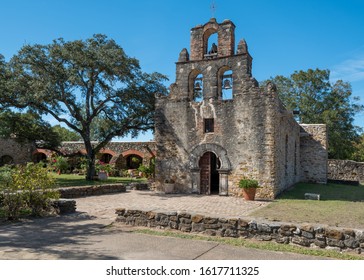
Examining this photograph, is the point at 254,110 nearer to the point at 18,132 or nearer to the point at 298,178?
the point at 298,178

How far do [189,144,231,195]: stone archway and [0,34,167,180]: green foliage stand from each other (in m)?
5.11

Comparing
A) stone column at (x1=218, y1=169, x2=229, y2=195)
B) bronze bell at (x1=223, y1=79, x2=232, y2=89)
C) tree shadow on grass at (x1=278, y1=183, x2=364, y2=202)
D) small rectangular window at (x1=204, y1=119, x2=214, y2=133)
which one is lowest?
tree shadow on grass at (x1=278, y1=183, x2=364, y2=202)

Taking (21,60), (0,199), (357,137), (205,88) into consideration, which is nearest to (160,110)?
(205,88)

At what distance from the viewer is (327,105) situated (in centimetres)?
3228

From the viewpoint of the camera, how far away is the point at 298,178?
71.8ft

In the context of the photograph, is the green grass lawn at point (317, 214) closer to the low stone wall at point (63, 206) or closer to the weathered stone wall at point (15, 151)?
the low stone wall at point (63, 206)

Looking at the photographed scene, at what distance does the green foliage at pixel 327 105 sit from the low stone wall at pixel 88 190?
2269 cm

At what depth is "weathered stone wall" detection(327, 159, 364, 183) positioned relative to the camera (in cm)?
2612

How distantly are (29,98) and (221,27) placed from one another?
420 inches

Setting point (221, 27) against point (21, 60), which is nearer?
point (221, 27)

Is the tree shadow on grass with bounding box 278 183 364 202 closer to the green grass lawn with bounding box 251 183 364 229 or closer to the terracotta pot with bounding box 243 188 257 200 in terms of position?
the terracotta pot with bounding box 243 188 257 200

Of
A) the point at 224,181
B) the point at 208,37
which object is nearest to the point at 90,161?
the point at 224,181

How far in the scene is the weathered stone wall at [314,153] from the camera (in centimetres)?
2201

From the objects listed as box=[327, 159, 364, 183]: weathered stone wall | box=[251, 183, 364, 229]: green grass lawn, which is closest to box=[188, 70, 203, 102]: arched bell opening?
box=[251, 183, 364, 229]: green grass lawn
